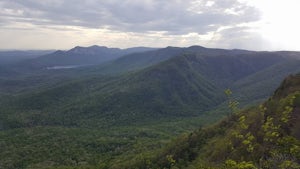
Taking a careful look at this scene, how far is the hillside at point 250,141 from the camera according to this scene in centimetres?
2792

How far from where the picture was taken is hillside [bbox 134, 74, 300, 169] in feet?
91.6

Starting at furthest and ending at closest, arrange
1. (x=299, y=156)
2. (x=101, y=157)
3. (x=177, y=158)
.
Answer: (x=101, y=157), (x=177, y=158), (x=299, y=156)

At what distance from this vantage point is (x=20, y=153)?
17625 centimetres

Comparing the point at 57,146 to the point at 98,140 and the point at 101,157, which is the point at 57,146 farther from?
the point at 101,157

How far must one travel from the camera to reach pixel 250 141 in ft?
148

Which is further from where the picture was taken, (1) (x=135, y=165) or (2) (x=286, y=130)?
(1) (x=135, y=165)

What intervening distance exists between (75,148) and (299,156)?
558 ft

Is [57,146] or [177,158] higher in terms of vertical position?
[177,158]

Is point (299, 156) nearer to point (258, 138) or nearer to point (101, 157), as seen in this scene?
point (258, 138)

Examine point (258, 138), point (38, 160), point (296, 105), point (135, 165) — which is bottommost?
point (38, 160)

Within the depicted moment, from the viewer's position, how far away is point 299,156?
26.0 m

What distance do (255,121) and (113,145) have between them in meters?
119

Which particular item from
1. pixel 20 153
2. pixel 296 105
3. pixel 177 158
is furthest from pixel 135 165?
pixel 20 153

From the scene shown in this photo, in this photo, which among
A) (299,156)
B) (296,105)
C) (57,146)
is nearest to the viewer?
(299,156)
